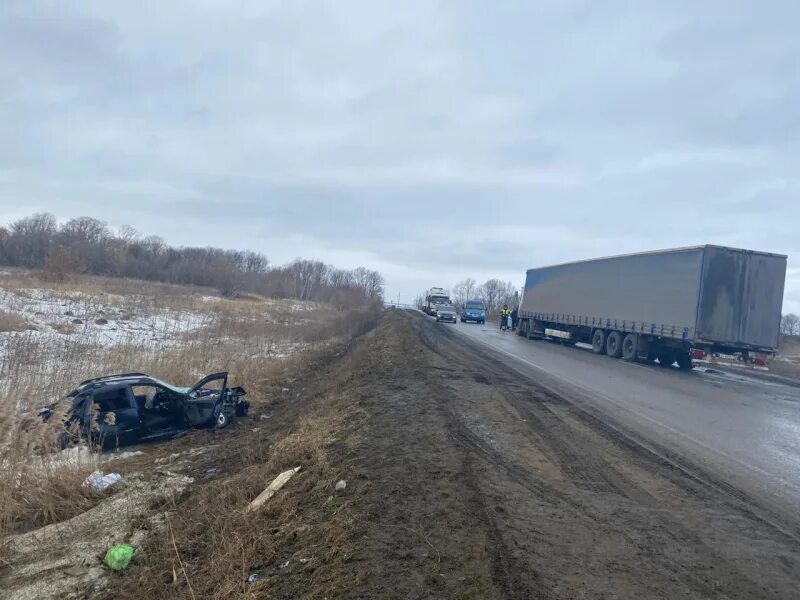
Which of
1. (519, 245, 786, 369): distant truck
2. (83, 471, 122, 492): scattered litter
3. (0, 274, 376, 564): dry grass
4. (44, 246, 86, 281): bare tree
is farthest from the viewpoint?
(44, 246, 86, 281): bare tree

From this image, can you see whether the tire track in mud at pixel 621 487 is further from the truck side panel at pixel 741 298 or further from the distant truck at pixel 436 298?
the distant truck at pixel 436 298

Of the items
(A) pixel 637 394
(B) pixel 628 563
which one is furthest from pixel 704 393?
(B) pixel 628 563

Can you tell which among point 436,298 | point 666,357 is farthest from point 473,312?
point 666,357

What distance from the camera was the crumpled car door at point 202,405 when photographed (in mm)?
11992

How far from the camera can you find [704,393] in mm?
15539

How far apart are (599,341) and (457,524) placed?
2482cm

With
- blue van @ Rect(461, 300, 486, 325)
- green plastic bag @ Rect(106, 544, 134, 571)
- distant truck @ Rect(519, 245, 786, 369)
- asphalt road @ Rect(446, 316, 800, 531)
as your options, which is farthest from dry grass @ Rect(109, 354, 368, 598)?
blue van @ Rect(461, 300, 486, 325)

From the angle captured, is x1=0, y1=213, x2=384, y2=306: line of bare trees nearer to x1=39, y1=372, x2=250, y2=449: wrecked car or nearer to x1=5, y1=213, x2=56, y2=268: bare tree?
x1=5, y1=213, x2=56, y2=268: bare tree

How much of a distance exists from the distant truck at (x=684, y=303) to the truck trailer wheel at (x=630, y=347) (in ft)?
0.13

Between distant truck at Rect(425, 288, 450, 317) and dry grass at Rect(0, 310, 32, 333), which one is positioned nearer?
dry grass at Rect(0, 310, 32, 333)

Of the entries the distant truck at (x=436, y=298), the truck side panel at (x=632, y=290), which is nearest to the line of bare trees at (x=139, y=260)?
the distant truck at (x=436, y=298)

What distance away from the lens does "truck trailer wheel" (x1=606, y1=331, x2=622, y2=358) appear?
86.1 feet

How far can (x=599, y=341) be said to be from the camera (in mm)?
28312

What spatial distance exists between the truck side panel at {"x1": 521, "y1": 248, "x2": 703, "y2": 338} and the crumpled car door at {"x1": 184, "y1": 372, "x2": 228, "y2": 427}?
1626 centimetres
